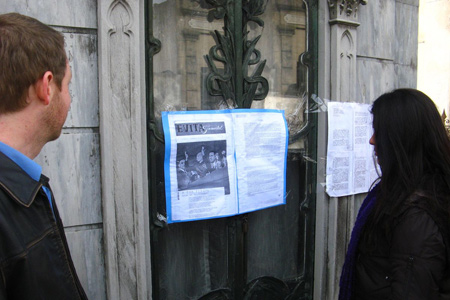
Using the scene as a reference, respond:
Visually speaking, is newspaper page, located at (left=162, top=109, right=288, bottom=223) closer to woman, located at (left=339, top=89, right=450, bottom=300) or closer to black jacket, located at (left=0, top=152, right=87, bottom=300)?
woman, located at (left=339, top=89, right=450, bottom=300)

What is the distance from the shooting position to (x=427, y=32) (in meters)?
9.46

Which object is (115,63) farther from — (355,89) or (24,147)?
(355,89)

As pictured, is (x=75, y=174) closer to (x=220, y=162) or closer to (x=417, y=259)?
(x=220, y=162)

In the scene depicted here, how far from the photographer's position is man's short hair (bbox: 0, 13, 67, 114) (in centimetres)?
110

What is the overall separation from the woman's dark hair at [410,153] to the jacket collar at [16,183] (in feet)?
4.35

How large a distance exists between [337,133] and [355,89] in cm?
45

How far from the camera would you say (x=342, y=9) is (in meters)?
3.05

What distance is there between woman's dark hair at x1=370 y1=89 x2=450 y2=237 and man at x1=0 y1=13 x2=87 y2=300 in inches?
50.1

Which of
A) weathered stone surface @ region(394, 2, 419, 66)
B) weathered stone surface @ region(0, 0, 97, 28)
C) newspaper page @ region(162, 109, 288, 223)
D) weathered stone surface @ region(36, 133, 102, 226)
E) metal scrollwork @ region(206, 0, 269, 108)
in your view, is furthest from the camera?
weathered stone surface @ region(394, 2, 419, 66)

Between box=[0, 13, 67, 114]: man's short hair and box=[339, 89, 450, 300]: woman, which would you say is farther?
box=[339, 89, 450, 300]: woman

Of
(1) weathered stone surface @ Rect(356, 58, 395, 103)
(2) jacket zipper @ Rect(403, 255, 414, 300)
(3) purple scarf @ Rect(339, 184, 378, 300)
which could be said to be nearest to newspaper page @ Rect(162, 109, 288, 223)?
(1) weathered stone surface @ Rect(356, 58, 395, 103)

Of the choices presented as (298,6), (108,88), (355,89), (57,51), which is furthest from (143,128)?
(355,89)

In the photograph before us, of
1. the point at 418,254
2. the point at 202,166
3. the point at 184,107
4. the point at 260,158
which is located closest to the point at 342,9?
the point at 260,158

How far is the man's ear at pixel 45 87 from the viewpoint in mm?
1163
